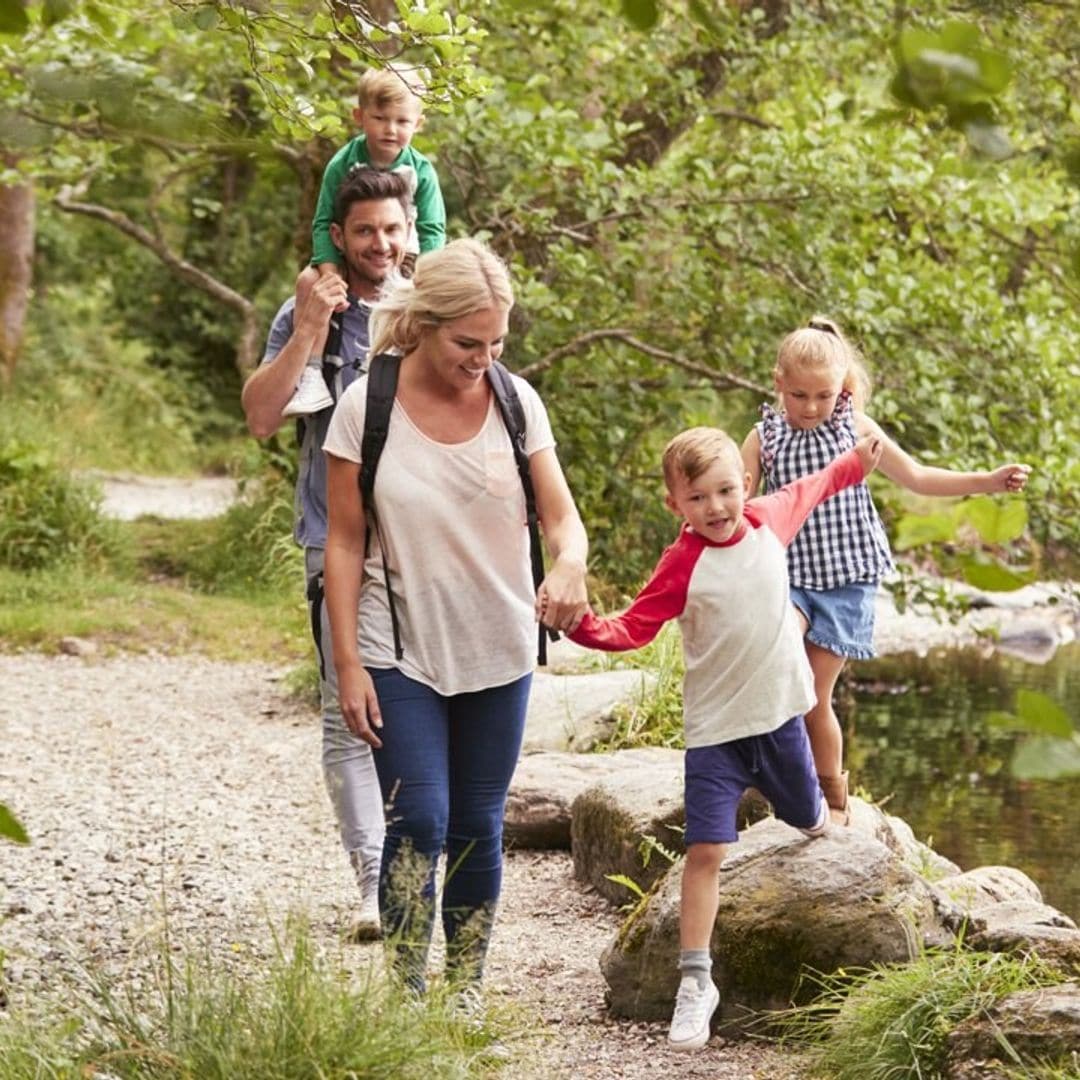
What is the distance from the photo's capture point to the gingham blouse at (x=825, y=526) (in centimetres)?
500

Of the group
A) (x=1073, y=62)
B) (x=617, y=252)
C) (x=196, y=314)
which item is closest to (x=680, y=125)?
(x=617, y=252)

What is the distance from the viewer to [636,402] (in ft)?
33.5

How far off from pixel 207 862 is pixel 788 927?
232 centimetres

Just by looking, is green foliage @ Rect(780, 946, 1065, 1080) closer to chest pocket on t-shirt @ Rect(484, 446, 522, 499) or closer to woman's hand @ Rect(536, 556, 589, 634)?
woman's hand @ Rect(536, 556, 589, 634)

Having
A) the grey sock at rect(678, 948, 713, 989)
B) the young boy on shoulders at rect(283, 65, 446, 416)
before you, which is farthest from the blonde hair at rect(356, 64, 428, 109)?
the grey sock at rect(678, 948, 713, 989)

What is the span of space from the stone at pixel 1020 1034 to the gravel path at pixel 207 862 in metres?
0.58

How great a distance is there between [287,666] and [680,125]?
13.7ft

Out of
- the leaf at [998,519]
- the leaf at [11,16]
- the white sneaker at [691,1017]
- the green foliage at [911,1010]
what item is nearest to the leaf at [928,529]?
the leaf at [998,519]

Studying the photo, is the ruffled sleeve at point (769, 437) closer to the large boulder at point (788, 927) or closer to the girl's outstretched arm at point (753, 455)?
the girl's outstretched arm at point (753, 455)

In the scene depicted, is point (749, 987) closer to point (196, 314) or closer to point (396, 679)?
point (396, 679)

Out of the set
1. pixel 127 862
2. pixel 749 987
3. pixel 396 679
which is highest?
pixel 396 679

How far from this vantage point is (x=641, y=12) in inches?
70.2

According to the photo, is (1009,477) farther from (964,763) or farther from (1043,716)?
(964,763)

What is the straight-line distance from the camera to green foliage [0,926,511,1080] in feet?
10.0
